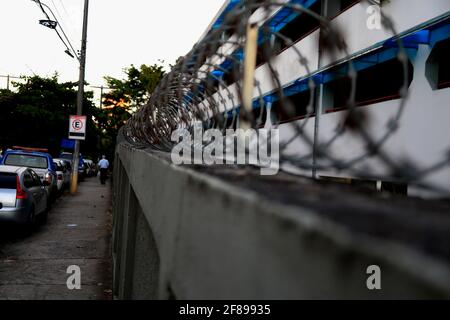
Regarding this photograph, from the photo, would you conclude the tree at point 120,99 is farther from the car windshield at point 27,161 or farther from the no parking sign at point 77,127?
the car windshield at point 27,161

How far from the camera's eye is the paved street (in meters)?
6.00

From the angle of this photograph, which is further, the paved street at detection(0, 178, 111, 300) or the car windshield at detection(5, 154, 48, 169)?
the car windshield at detection(5, 154, 48, 169)

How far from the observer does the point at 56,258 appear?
25.6 ft

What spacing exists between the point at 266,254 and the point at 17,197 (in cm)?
955

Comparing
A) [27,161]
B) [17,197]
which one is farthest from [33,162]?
[17,197]

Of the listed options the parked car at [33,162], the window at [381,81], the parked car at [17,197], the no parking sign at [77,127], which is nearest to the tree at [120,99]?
the no parking sign at [77,127]

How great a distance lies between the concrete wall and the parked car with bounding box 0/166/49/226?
844cm

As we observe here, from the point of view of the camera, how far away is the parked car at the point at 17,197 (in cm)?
922

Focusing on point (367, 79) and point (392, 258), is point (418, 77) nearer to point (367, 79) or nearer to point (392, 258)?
point (367, 79)

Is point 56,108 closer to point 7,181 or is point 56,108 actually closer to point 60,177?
point 60,177

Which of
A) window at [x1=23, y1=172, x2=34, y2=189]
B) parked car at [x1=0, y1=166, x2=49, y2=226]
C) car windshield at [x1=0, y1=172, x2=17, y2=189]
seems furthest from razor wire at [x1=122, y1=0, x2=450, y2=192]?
window at [x1=23, y1=172, x2=34, y2=189]

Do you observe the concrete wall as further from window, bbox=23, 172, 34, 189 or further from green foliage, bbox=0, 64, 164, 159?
green foliage, bbox=0, 64, 164, 159

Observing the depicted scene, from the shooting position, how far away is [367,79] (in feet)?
45.5

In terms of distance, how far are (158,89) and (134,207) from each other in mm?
1262
